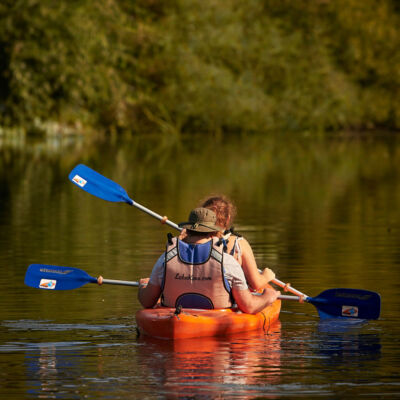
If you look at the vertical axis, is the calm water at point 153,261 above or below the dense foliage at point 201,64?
below

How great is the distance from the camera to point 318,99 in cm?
5769

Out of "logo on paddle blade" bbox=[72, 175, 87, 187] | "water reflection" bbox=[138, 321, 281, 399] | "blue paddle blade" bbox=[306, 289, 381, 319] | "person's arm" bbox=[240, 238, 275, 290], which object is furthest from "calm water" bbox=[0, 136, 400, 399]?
"logo on paddle blade" bbox=[72, 175, 87, 187]

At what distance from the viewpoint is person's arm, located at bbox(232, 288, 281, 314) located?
898 centimetres

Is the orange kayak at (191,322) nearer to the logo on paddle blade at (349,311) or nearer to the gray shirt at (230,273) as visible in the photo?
the gray shirt at (230,273)

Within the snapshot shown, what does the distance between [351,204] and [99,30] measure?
24.9 m

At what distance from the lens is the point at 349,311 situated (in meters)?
9.91

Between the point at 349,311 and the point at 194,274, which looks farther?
the point at 349,311

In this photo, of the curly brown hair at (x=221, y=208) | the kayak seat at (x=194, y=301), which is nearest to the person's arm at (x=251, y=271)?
the curly brown hair at (x=221, y=208)

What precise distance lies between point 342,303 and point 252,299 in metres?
1.07

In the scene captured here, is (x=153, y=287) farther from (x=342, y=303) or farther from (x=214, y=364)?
(x=342, y=303)

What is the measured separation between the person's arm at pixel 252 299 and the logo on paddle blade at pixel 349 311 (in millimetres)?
745

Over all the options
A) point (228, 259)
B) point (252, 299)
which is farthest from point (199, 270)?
Answer: point (252, 299)

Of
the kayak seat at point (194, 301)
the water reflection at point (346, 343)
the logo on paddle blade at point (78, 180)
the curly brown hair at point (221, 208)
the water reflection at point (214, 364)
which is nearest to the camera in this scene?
the water reflection at point (214, 364)

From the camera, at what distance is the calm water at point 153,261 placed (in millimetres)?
7492
